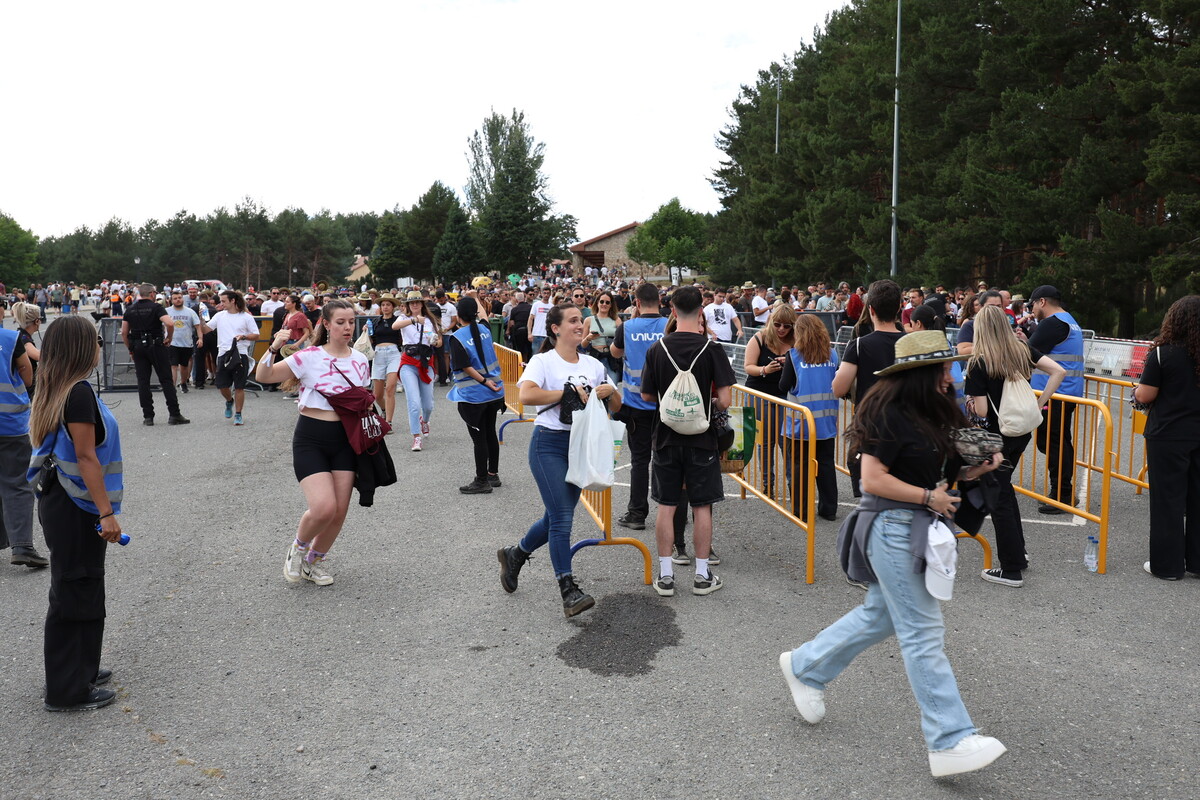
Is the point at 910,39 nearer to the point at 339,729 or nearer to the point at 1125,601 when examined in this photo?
the point at 1125,601

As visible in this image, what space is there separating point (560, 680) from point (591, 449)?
1.29 meters

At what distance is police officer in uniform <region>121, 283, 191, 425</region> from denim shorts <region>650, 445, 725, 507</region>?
32.7 feet

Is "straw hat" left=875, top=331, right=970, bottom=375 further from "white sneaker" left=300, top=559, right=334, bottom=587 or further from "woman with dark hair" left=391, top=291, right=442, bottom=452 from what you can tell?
"woman with dark hair" left=391, top=291, right=442, bottom=452

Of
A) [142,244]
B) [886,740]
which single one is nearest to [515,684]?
[886,740]

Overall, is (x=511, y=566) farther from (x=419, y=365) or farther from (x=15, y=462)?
(x=419, y=365)

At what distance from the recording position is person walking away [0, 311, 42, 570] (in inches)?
249

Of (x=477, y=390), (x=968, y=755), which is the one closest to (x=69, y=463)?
(x=968, y=755)

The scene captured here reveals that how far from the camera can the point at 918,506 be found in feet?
11.9

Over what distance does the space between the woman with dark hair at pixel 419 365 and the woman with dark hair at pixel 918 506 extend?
7.70 m

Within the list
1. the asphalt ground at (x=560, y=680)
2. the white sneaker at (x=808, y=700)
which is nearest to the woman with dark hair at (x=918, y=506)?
the asphalt ground at (x=560, y=680)

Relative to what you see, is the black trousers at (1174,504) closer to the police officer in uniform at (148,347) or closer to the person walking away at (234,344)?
the person walking away at (234,344)

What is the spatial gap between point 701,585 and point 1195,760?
2737mm

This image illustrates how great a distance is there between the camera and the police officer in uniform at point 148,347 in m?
13.4

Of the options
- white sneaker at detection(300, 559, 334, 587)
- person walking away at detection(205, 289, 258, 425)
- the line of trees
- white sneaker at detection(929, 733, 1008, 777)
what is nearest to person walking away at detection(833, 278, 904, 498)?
white sneaker at detection(929, 733, 1008, 777)
